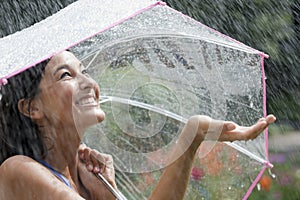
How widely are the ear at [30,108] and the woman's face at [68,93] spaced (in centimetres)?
3

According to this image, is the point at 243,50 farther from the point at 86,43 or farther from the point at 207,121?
the point at 86,43

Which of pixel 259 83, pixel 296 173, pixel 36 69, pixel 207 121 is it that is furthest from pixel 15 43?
pixel 296 173

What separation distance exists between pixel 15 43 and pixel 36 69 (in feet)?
0.43

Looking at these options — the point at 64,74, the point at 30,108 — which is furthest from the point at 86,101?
the point at 30,108

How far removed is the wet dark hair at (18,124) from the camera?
3105 mm

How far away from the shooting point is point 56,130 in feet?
10.3

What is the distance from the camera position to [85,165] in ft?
10.9

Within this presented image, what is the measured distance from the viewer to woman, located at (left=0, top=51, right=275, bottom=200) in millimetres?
2949

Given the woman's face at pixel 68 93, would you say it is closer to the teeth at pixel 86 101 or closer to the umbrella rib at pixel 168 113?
the teeth at pixel 86 101

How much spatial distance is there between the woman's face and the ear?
3cm

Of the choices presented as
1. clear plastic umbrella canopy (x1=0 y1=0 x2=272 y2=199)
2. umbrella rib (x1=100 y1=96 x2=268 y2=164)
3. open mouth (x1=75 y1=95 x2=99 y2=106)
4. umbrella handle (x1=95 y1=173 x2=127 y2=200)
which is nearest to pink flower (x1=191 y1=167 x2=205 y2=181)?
clear plastic umbrella canopy (x1=0 y1=0 x2=272 y2=199)

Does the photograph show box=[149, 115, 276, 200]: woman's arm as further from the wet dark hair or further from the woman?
the wet dark hair

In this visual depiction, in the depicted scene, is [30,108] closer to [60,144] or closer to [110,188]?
[60,144]

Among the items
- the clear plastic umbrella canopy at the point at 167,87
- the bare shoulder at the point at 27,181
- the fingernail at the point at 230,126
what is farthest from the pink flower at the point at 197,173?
the bare shoulder at the point at 27,181
